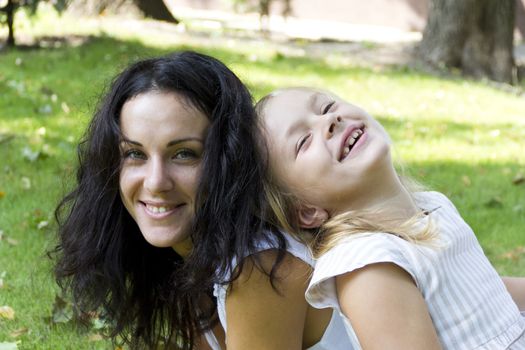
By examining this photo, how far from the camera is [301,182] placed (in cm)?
231

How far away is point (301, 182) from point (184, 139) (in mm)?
305

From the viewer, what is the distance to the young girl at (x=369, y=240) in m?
2.12

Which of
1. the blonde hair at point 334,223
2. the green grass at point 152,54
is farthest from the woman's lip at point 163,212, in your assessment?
the green grass at point 152,54

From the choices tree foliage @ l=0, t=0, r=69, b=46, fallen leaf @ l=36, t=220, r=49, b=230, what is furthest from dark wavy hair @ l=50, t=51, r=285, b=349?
tree foliage @ l=0, t=0, r=69, b=46

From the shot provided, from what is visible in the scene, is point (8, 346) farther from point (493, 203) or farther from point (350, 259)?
point (493, 203)

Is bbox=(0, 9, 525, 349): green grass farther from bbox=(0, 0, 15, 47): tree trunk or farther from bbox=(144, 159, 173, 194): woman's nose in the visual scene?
bbox=(144, 159, 173, 194): woman's nose

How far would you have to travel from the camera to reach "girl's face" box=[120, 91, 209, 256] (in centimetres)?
230

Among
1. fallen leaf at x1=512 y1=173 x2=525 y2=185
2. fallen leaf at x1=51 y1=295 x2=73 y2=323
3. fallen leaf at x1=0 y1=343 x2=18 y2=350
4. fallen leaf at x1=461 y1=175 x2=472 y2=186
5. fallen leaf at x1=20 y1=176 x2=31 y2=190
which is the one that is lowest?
fallen leaf at x1=512 y1=173 x2=525 y2=185

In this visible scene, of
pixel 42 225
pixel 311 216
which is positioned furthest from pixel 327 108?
pixel 42 225

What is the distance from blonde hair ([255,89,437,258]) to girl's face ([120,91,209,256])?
18cm

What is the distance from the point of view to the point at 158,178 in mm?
2281

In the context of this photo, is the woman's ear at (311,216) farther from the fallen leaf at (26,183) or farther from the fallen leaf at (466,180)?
the fallen leaf at (466,180)

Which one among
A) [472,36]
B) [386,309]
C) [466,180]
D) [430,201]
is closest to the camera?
[386,309]

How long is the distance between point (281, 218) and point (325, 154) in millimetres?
191
